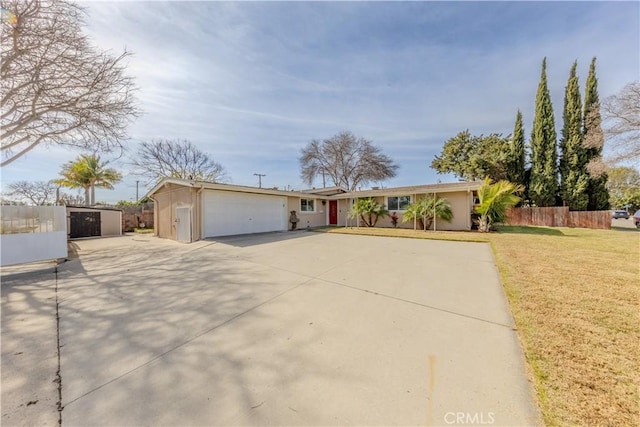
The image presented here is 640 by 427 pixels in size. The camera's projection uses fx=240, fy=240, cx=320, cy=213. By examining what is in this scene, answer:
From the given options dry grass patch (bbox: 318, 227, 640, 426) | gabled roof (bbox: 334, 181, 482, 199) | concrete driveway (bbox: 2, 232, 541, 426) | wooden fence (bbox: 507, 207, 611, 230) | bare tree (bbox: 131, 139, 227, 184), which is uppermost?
bare tree (bbox: 131, 139, 227, 184)

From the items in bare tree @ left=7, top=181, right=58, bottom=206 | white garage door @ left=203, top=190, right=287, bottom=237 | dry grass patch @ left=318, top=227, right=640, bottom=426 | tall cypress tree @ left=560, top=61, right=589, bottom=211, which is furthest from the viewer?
bare tree @ left=7, top=181, right=58, bottom=206

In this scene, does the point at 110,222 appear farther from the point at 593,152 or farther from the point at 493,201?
the point at 593,152

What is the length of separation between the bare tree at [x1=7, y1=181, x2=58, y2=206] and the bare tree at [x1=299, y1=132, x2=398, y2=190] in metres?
23.8

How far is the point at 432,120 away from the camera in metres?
16.4

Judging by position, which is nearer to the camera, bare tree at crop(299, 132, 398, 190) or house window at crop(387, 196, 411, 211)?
house window at crop(387, 196, 411, 211)

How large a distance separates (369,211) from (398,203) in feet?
6.36

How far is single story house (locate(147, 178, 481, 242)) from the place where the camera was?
1098 cm

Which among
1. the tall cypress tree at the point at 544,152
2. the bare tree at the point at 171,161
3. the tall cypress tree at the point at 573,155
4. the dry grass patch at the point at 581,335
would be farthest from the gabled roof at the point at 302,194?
the bare tree at the point at 171,161

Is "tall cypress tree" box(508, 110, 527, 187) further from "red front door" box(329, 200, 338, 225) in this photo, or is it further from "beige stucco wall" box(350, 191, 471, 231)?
"red front door" box(329, 200, 338, 225)

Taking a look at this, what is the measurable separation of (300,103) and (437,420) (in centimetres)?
1256

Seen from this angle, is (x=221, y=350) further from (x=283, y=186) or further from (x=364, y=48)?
(x=283, y=186)

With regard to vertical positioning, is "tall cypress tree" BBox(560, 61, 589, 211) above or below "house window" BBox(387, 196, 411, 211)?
above

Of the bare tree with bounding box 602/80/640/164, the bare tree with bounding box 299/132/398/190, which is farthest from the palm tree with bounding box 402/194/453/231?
the bare tree with bounding box 299/132/398/190

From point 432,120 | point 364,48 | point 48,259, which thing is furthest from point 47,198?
point 432,120
